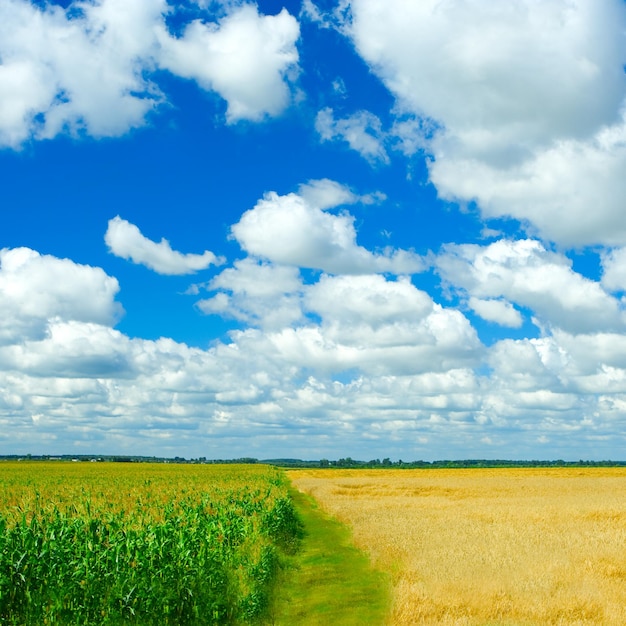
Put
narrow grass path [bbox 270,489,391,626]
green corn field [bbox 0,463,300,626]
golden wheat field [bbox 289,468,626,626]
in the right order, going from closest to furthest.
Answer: green corn field [bbox 0,463,300,626], golden wheat field [bbox 289,468,626,626], narrow grass path [bbox 270,489,391,626]

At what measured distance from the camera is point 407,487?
205 ft

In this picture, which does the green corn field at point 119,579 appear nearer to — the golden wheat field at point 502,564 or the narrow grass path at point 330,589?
the narrow grass path at point 330,589

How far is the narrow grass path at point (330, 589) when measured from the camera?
48.7 feet

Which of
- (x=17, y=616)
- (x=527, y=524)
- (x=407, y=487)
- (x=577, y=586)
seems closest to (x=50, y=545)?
(x=17, y=616)

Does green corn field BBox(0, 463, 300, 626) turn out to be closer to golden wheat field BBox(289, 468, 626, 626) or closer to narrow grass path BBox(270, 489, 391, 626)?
narrow grass path BBox(270, 489, 391, 626)

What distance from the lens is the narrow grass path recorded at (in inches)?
585

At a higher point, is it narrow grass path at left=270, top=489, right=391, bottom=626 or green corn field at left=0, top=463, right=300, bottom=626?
green corn field at left=0, top=463, right=300, bottom=626

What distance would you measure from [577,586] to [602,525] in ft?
47.4

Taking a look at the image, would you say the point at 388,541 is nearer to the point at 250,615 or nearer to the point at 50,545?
the point at 250,615

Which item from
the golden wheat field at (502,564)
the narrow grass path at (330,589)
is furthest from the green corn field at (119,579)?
the golden wheat field at (502,564)

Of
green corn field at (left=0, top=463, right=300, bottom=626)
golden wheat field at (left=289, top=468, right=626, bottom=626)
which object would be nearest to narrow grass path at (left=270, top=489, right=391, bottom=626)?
golden wheat field at (left=289, top=468, right=626, bottom=626)

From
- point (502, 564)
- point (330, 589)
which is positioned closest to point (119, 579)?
point (330, 589)

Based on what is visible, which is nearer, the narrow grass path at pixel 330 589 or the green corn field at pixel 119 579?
the green corn field at pixel 119 579

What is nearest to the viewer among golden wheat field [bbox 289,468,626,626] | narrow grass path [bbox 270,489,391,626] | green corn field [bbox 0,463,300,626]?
green corn field [bbox 0,463,300,626]
